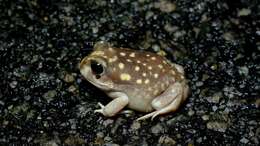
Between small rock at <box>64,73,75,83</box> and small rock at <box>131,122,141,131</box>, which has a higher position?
small rock at <box>64,73,75,83</box>

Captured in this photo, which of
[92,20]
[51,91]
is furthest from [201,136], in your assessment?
[92,20]

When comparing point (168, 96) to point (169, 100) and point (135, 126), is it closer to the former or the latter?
point (169, 100)

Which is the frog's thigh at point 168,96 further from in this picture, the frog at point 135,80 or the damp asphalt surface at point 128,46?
the damp asphalt surface at point 128,46

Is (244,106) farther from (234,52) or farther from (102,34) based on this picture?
(102,34)

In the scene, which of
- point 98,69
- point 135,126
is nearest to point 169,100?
point 135,126

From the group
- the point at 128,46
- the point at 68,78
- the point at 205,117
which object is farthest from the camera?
the point at 128,46

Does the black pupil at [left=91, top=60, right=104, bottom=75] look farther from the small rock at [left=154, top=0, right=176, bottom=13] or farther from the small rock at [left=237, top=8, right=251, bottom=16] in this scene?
the small rock at [left=237, top=8, right=251, bottom=16]

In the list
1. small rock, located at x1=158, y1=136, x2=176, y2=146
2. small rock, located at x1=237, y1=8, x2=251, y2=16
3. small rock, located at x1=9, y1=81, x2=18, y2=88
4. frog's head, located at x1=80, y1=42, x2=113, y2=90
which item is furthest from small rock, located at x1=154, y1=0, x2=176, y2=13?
small rock, located at x1=9, y1=81, x2=18, y2=88
